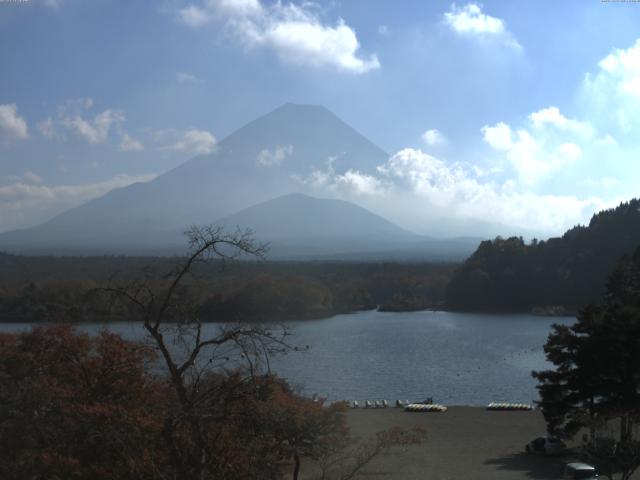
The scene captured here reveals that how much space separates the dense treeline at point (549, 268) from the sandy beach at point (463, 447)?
77.7 ft

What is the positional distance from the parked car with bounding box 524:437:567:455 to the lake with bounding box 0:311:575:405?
328cm

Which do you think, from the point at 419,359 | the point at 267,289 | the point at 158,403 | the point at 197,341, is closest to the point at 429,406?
the point at 419,359

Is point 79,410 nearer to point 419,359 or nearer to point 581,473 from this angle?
point 581,473

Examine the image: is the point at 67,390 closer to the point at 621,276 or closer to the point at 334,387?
the point at 334,387

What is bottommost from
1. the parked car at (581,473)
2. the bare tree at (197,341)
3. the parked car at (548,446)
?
the parked car at (548,446)

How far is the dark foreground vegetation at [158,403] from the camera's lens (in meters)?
2.97

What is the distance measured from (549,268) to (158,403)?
112 feet

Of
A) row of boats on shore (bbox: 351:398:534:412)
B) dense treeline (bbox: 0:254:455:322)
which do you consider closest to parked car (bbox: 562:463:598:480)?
row of boats on shore (bbox: 351:398:534:412)

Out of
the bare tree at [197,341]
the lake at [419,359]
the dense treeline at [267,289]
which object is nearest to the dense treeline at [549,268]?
the dense treeline at [267,289]

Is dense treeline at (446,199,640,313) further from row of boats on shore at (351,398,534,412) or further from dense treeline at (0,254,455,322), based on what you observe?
row of boats on shore at (351,398,534,412)

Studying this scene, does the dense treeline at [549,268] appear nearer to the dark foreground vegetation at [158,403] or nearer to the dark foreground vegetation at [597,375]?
the dark foreground vegetation at [597,375]

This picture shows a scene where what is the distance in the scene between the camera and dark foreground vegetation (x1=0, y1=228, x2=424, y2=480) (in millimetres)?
2975

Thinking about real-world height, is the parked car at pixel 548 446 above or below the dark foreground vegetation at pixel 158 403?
below

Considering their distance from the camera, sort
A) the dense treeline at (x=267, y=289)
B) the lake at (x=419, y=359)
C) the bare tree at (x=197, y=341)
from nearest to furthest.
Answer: the bare tree at (x=197, y=341), the lake at (x=419, y=359), the dense treeline at (x=267, y=289)
